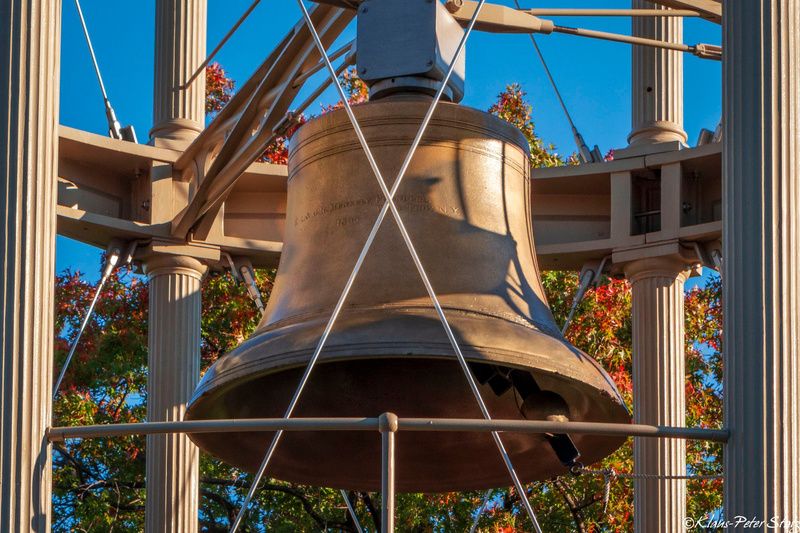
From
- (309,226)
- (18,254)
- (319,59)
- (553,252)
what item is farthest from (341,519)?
(18,254)

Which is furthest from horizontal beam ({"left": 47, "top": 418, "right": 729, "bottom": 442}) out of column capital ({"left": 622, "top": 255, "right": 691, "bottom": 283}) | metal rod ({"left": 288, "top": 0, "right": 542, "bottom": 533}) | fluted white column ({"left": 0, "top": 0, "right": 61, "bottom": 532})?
column capital ({"left": 622, "top": 255, "right": 691, "bottom": 283})

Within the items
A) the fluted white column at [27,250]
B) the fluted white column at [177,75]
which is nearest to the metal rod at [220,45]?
the fluted white column at [177,75]

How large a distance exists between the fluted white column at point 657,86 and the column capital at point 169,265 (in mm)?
3011

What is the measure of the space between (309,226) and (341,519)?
33.0 ft

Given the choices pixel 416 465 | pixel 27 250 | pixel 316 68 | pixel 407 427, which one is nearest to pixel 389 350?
pixel 407 427

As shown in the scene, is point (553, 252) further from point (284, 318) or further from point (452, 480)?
point (284, 318)

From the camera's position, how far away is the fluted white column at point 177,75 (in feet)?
41.9

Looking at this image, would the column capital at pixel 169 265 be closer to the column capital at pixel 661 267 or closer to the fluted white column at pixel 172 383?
the fluted white column at pixel 172 383

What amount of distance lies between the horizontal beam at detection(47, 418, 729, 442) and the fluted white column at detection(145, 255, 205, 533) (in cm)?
441

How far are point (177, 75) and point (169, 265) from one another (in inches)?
52.5

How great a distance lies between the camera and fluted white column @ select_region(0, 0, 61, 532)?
7547 millimetres

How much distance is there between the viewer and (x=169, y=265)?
40.5 ft

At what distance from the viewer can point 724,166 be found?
7750 millimetres

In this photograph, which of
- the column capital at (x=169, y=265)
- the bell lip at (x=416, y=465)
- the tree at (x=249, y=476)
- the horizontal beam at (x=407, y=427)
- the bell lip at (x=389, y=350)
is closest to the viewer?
the horizontal beam at (x=407, y=427)
